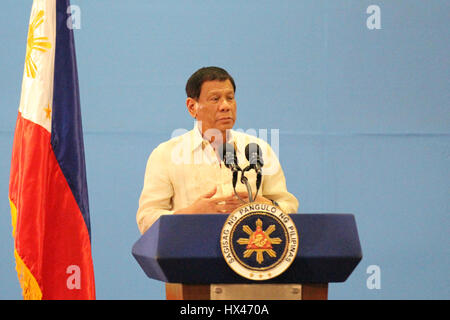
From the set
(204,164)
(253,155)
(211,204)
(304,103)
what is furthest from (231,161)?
(304,103)

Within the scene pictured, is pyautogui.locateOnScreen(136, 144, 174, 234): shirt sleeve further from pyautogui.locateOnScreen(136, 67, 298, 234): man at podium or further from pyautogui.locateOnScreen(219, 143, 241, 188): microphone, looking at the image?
pyautogui.locateOnScreen(219, 143, 241, 188): microphone

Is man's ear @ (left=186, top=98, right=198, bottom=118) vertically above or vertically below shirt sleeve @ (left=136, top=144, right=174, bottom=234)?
above

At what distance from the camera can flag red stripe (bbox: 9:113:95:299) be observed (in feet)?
9.36

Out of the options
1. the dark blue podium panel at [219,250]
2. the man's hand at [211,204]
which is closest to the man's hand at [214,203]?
the man's hand at [211,204]

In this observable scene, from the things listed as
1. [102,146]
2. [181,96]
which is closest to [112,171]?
[102,146]

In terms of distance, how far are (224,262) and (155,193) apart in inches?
31.7

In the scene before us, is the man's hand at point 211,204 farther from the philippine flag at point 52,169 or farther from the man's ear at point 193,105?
the philippine flag at point 52,169

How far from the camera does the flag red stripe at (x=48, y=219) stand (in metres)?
2.85

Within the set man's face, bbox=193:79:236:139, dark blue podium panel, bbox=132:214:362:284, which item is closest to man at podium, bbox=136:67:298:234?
man's face, bbox=193:79:236:139

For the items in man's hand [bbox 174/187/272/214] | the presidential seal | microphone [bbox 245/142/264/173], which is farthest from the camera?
man's hand [bbox 174/187/272/214]

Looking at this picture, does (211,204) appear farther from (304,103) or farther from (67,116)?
(304,103)

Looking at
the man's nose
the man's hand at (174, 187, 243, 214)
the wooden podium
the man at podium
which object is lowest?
the wooden podium

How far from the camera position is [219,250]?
2018mm

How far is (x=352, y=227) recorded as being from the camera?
2.10 meters
